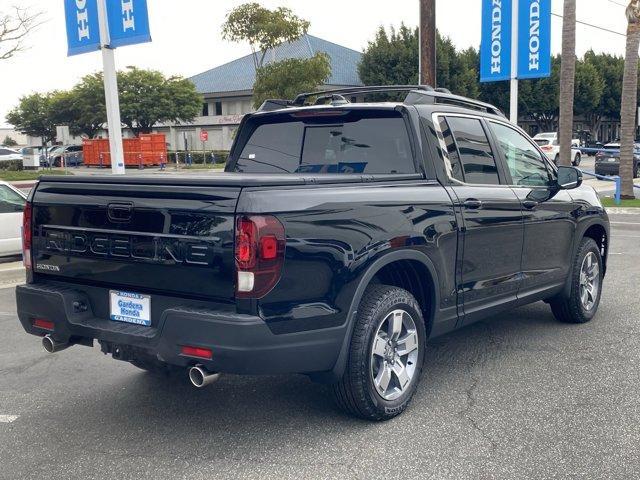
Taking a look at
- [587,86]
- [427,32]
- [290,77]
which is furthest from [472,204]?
[587,86]

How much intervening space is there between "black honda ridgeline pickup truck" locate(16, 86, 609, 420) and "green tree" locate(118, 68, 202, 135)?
2268 inches

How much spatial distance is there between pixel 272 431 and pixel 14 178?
92.4 feet

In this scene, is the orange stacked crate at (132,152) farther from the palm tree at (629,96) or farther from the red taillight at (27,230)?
the red taillight at (27,230)

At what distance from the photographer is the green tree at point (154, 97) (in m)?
60.3

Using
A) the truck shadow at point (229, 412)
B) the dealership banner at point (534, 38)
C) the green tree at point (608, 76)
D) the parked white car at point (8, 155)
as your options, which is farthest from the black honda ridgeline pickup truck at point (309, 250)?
the green tree at point (608, 76)

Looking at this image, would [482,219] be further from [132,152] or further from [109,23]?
[132,152]

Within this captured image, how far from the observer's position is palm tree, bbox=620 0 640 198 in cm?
1891

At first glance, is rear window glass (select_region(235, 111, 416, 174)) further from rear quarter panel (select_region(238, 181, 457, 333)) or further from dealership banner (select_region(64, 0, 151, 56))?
dealership banner (select_region(64, 0, 151, 56))

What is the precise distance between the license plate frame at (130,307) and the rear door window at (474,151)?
240 centimetres

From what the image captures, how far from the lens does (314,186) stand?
370 cm

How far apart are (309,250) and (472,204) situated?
5.36ft

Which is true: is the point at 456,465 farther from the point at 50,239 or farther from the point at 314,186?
the point at 50,239

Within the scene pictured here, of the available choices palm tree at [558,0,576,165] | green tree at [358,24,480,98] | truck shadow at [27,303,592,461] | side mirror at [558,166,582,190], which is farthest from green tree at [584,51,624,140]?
truck shadow at [27,303,592,461]

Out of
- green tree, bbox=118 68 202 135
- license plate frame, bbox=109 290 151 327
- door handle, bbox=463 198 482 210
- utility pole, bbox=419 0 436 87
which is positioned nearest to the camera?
license plate frame, bbox=109 290 151 327
